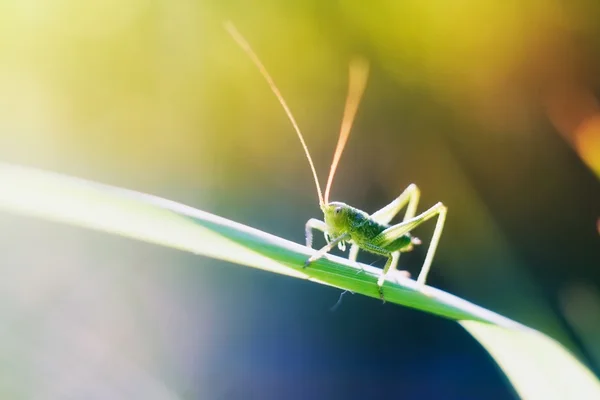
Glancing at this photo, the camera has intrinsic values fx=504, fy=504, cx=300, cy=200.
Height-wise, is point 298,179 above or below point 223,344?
above

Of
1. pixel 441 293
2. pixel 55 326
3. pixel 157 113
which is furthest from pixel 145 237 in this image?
pixel 157 113

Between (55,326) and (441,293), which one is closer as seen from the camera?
(441,293)

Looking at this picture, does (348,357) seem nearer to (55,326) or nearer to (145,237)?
(55,326)

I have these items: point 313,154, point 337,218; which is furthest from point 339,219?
point 313,154

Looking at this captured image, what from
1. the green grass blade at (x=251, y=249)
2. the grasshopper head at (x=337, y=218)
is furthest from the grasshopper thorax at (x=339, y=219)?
the green grass blade at (x=251, y=249)

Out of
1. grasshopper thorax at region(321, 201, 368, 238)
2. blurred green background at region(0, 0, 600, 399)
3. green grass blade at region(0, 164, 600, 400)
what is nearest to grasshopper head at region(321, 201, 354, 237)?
grasshopper thorax at region(321, 201, 368, 238)

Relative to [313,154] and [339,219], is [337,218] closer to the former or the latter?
[339,219]

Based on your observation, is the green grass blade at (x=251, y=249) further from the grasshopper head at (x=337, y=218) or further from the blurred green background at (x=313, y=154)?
the blurred green background at (x=313, y=154)
